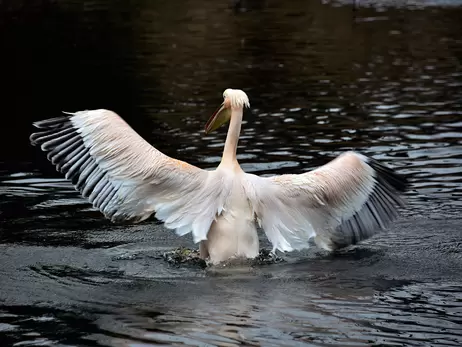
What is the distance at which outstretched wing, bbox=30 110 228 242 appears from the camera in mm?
7809

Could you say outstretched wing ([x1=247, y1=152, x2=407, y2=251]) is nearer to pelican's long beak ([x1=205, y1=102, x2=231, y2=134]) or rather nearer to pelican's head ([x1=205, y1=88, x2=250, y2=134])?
pelican's head ([x1=205, y1=88, x2=250, y2=134])

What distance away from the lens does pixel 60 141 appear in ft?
26.7

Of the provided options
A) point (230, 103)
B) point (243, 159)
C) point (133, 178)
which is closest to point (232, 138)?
point (230, 103)

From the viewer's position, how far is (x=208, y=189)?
309 inches

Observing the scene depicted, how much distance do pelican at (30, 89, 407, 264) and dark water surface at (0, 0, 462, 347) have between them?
0.30 m

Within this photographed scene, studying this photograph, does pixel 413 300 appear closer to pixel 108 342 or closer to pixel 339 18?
pixel 108 342

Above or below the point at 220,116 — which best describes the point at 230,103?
above

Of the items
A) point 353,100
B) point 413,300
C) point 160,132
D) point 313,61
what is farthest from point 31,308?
point 313,61

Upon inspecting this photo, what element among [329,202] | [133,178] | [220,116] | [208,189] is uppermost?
[220,116]

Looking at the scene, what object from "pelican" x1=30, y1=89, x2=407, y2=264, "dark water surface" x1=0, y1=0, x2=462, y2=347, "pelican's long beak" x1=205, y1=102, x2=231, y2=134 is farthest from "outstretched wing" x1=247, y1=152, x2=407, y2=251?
"pelican's long beak" x1=205, y1=102, x2=231, y2=134

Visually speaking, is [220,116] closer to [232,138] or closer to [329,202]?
[232,138]

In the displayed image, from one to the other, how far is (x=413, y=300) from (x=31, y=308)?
255cm

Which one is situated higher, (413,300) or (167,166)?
(167,166)

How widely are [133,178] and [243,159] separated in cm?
382
